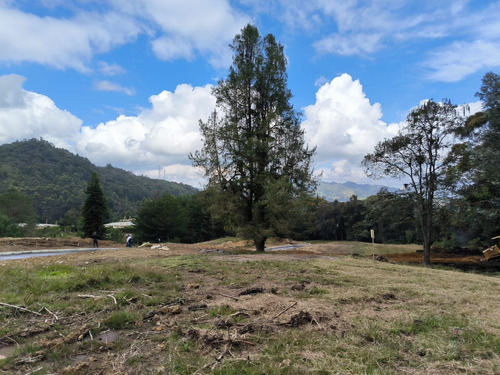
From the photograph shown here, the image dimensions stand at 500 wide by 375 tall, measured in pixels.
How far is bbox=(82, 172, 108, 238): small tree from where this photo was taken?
39.9 meters

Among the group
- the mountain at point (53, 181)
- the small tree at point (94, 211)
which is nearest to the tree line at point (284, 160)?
the small tree at point (94, 211)

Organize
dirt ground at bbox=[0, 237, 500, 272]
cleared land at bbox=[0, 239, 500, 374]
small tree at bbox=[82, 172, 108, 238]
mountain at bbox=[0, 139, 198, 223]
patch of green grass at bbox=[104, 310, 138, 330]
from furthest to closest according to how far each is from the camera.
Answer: mountain at bbox=[0, 139, 198, 223] → small tree at bbox=[82, 172, 108, 238] → dirt ground at bbox=[0, 237, 500, 272] → patch of green grass at bbox=[104, 310, 138, 330] → cleared land at bbox=[0, 239, 500, 374]

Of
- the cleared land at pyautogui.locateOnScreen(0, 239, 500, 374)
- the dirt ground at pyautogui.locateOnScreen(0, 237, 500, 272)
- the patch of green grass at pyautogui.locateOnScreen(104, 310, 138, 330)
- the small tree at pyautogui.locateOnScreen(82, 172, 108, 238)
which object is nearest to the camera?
the cleared land at pyautogui.locateOnScreen(0, 239, 500, 374)

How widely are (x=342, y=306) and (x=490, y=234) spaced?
24413mm

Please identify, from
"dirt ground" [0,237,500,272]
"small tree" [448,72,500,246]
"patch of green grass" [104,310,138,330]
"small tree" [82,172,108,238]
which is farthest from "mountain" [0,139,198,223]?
"patch of green grass" [104,310,138,330]

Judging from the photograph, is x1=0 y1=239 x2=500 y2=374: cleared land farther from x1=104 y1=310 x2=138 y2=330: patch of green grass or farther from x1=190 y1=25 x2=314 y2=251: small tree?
x1=190 y1=25 x2=314 y2=251: small tree

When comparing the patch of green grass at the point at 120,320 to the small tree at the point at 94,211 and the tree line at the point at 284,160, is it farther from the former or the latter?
the small tree at the point at 94,211

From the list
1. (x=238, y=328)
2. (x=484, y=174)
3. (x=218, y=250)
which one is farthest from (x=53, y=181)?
(x=238, y=328)

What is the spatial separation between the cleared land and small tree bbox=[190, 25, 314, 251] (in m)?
10.9

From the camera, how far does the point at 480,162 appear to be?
17250 millimetres

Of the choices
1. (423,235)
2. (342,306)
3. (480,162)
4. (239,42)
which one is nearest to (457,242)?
(423,235)

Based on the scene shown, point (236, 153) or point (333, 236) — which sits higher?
point (236, 153)

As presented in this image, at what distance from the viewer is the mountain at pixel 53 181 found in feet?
349

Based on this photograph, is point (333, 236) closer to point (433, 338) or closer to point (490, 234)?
point (490, 234)
